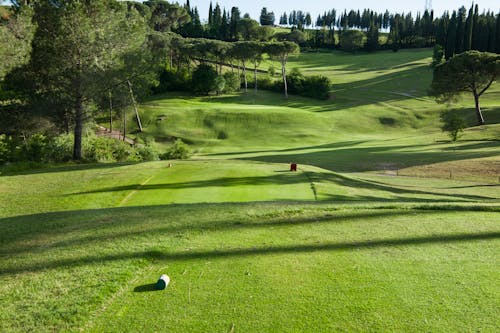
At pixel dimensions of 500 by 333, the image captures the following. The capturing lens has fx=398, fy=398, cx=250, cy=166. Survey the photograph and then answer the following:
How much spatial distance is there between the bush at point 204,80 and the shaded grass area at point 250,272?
7467cm

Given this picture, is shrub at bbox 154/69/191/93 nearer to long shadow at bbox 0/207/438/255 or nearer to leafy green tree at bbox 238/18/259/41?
leafy green tree at bbox 238/18/259/41

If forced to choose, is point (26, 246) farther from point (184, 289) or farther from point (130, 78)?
point (130, 78)

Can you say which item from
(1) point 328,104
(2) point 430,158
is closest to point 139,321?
(2) point 430,158

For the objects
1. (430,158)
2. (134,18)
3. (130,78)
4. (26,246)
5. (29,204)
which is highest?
(134,18)

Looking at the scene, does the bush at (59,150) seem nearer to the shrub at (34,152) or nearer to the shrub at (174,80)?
the shrub at (34,152)

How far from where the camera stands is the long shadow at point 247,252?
7484 mm

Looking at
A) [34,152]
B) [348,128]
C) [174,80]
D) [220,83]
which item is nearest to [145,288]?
[34,152]

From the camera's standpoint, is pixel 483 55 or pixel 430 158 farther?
pixel 483 55

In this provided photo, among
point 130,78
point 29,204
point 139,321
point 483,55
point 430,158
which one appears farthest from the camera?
point 483,55

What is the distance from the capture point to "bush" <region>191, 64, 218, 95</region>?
83.3m

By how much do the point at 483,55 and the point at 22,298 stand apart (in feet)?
211

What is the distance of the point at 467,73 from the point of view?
186 feet

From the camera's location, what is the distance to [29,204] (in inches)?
585

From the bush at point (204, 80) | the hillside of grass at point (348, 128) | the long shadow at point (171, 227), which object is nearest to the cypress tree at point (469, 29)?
the hillside of grass at point (348, 128)
